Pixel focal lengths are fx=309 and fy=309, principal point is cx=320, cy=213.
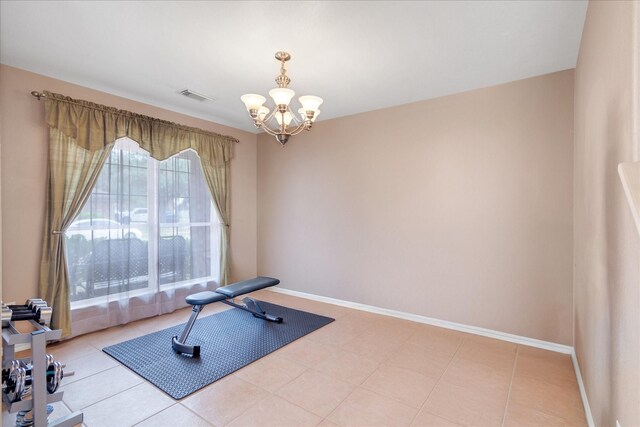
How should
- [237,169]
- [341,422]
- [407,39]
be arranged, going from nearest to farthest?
1. [341,422]
2. [407,39]
3. [237,169]

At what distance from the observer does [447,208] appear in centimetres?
343

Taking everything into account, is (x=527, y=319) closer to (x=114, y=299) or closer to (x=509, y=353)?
(x=509, y=353)

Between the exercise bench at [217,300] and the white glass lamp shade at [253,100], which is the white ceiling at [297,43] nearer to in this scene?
the white glass lamp shade at [253,100]

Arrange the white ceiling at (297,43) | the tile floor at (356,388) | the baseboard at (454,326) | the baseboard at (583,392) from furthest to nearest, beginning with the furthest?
1. the baseboard at (454,326)
2. the white ceiling at (297,43)
3. the tile floor at (356,388)
4. the baseboard at (583,392)

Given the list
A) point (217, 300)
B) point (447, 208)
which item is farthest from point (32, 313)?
point (447, 208)

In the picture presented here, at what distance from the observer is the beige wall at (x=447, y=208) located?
2889mm

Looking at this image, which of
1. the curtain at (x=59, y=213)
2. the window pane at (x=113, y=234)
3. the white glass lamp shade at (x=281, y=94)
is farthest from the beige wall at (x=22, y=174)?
the white glass lamp shade at (x=281, y=94)

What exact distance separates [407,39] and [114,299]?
391 centimetres

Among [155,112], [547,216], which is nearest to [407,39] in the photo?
[547,216]

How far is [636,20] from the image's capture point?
1092 millimetres

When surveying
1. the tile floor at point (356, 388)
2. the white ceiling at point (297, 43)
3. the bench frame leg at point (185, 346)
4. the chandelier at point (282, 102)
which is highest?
the white ceiling at point (297, 43)

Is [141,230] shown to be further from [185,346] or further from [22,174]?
[185,346]

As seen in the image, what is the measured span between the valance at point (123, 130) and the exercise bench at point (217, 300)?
1855mm

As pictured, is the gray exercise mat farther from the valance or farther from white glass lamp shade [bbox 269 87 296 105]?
white glass lamp shade [bbox 269 87 296 105]
